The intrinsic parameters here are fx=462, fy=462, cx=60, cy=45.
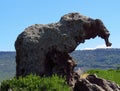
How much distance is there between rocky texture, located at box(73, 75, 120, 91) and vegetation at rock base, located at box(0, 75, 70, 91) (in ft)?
4.81

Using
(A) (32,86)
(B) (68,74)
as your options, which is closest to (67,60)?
(B) (68,74)

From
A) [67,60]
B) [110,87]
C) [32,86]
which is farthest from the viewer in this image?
[67,60]

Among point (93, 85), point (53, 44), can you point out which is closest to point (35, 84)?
point (93, 85)

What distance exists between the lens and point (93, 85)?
2975 centimetres

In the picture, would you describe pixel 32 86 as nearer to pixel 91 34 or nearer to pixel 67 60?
pixel 67 60

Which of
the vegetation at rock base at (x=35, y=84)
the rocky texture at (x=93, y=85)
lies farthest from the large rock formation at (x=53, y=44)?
the vegetation at rock base at (x=35, y=84)

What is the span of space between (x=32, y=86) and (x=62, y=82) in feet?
6.66

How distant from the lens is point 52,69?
32.9m

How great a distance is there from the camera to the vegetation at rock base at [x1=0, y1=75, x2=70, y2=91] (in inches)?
1115

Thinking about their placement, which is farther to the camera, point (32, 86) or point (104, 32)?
point (104, 32)

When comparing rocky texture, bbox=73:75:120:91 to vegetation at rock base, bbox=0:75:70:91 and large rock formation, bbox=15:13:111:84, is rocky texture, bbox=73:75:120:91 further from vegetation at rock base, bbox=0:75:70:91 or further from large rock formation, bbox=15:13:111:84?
large rock formation, bbox=15:13:111:84

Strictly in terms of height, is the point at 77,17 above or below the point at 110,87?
above

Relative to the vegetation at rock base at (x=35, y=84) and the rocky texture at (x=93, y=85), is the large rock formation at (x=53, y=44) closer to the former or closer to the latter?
the rocky texture at (x=93, y=85)

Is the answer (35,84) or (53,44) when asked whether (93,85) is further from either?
(53,44)
